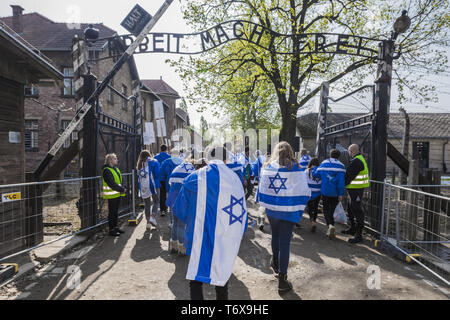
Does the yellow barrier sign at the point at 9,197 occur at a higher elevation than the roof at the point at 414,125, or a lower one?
lower

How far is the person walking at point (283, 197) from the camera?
3.93 m

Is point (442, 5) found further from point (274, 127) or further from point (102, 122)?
point (274, 127)

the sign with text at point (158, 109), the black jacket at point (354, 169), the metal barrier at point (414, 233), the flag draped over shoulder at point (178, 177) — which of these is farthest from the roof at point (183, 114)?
the metal barrier at point (414, 233)

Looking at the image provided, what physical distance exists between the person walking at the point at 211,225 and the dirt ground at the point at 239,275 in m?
1.22

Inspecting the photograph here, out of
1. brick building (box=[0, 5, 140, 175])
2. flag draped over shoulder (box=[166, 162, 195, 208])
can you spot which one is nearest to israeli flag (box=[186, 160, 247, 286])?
flag draped over shoulder (box=[166, 162, 195, 208])

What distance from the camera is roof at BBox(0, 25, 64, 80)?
485 centimetres

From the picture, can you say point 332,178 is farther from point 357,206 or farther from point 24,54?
point 24,54

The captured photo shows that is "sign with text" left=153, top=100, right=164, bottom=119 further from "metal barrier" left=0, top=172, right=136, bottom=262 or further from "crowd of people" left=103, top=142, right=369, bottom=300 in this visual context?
"metal barrier" left=0, top=172, right=136, bottom=262

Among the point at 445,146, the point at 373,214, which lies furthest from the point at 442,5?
the point at 445,146

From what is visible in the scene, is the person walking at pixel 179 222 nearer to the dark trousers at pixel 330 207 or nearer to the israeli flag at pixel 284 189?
the israeli flag at pixel 284 189

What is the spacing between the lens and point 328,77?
15.8 metres

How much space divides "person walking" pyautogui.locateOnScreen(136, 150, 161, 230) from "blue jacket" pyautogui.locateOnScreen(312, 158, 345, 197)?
12.8 ft

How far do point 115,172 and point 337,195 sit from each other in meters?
4.80

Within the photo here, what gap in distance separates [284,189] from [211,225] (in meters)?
1.61
